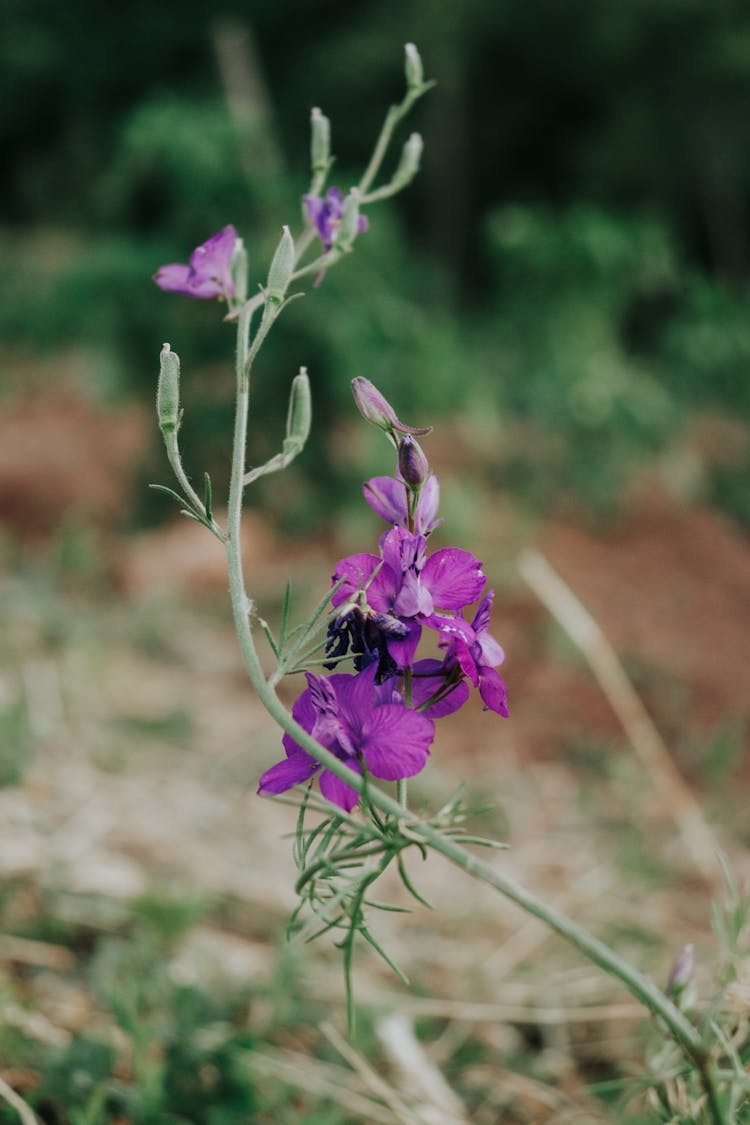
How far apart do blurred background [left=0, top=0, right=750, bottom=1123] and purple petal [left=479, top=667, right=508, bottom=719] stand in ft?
1.36

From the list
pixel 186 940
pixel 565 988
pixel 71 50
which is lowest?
pixel 565 988

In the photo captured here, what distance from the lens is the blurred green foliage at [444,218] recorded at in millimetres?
4414

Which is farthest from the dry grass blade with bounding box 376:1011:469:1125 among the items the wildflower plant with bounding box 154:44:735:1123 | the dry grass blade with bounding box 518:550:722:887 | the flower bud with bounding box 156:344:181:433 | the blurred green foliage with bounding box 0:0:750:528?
the blurred green foliage with bounding box 0:0:750:528

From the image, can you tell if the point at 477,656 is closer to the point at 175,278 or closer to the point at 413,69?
the point at 175,278

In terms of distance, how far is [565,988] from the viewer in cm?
165

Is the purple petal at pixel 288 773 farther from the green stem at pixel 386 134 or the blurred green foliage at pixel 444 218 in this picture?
the blurred green foliage at pixel 444 218

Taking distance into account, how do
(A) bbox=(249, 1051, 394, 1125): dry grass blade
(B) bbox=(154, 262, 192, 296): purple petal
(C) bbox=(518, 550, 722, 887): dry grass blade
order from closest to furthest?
(B) bbox=(154, 262, 192, 296): purple petal < (A) bbox=(249, 1051, 394, 1125): dry grass blade < (C) bbox=(518, 550, 722, 887): dry grass blade

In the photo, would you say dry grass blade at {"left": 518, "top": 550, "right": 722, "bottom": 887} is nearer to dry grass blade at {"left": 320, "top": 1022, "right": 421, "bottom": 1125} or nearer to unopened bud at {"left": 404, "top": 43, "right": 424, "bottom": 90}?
dry grass blade at {"left": 320, "top": 1022, "right": 421, "bottom": 1125}

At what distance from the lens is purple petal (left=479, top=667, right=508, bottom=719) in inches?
29.7

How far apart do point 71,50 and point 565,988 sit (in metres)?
14.2

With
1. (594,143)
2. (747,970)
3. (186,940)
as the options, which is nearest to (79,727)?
(186,940)

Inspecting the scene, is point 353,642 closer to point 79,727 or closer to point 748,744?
point 79,727

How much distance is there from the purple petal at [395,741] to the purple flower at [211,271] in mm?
368

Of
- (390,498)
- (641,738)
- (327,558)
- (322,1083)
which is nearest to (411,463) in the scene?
(390,498)
